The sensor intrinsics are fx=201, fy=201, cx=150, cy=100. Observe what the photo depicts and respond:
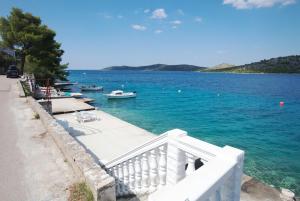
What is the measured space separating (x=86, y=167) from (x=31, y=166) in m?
2.29

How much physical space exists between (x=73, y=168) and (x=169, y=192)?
479 centimetres

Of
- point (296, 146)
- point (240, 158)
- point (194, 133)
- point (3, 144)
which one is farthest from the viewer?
point (194, 133)

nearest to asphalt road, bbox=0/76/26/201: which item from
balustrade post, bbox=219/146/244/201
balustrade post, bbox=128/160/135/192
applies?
balustrade post, bbox=128/160/135/192

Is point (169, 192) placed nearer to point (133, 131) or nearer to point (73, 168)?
point (73, 168)

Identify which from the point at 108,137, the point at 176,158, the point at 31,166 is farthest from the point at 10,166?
the point at 108,137

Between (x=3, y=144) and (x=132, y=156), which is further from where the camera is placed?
(x=3, y=144)

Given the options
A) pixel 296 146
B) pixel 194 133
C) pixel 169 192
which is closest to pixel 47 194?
pixel 169 192

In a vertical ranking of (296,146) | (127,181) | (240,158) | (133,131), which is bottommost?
(296,146)

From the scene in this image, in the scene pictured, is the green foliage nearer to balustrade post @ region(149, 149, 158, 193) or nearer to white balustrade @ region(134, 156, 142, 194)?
white balustrade @ region(134, 156, 142, 194)

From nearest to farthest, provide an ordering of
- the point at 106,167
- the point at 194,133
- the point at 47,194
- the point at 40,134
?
the point at 47,194 → the point at 106,167 → the point at 40,134 → the point at 194,133

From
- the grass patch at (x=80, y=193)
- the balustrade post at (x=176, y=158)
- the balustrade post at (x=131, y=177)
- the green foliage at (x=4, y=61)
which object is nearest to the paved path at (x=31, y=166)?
the grass patch at (x=80, y=193)

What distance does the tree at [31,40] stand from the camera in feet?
112

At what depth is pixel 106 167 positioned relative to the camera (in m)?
5.57

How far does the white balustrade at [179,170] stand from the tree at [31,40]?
3353 cm
